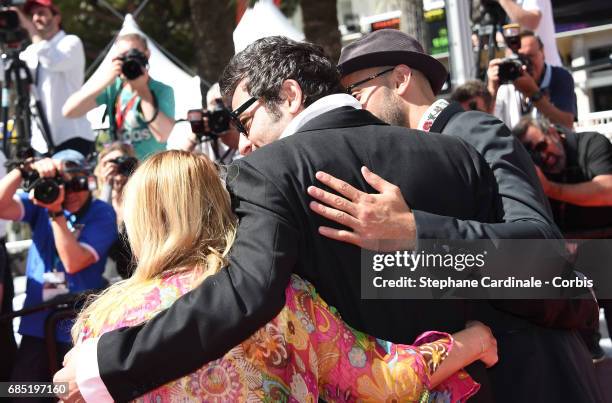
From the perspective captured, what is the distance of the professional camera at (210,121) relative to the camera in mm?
4883

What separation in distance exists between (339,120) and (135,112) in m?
3.78

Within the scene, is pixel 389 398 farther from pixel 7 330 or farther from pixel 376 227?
→ pixel 7 330

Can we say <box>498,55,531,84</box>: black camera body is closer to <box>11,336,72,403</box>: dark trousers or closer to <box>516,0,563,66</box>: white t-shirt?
<box>516,0,563,66</box>: white t-shirt

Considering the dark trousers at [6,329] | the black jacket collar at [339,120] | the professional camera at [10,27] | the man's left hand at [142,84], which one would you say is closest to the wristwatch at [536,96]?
the man's left hand at [142,84]

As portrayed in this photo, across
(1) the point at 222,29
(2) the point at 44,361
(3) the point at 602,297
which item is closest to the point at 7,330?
(2) the point at 44,361

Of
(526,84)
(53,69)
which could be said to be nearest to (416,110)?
(526,84)

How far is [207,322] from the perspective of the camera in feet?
6.62

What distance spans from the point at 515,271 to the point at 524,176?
0.33 meters

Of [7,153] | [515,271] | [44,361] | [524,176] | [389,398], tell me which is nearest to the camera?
[389,398]

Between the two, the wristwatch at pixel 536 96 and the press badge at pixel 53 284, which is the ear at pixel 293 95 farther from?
the wristwatch at pixel 536 96

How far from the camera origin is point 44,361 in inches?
183

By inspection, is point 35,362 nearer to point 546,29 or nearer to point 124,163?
point 124,163

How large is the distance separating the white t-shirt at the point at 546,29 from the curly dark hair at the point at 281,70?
424 cm

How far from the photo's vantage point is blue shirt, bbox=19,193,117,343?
4.71m
